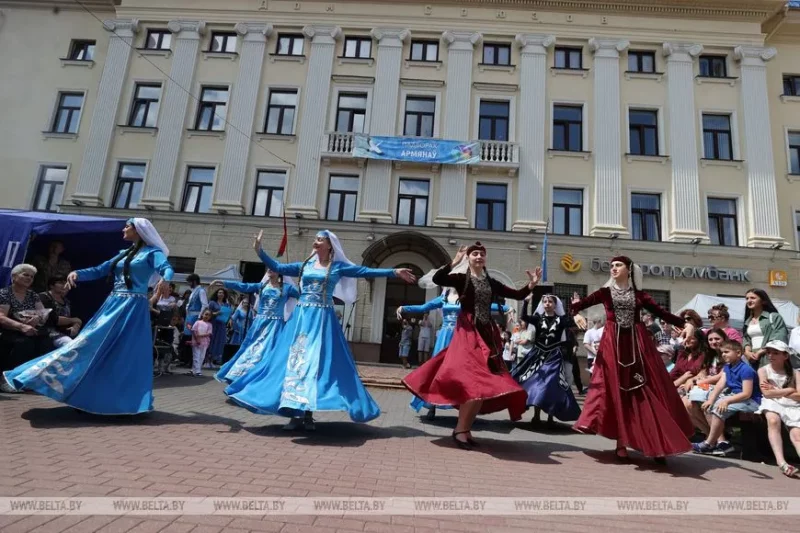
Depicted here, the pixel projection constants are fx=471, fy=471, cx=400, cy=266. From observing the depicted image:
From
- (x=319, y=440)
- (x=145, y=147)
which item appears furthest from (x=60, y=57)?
(x=319, y=440)

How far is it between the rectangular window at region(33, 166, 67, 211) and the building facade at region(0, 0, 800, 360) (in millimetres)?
71

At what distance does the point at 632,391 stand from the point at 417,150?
48.2 ft

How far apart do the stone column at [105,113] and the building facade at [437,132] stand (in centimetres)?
8

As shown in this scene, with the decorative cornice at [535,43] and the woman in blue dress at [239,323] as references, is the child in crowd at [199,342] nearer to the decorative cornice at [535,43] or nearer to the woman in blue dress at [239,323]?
the woman in blue dress at [239,323]

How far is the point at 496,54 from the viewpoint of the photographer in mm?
19562

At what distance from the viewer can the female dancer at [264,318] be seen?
7035 millimetres

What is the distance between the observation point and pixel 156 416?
5.43m

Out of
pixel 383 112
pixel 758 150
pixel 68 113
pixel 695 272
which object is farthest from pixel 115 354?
pixel 758 150

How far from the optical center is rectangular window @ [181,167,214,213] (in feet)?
61.4

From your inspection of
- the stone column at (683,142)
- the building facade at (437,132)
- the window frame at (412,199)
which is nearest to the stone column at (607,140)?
the building facade at (437,132)

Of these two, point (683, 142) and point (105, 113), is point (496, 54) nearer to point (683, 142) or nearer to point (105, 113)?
point (683, 142)

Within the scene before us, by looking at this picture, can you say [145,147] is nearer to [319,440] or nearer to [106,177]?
[106,177]

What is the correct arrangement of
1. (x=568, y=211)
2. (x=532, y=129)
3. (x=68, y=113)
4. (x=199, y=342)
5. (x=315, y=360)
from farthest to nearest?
(x=68, y=113), (x=532, y=129), (x=568, y=211), (x=199, y=342), (x=315, y=360)

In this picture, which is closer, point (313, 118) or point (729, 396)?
point (729, 396)
